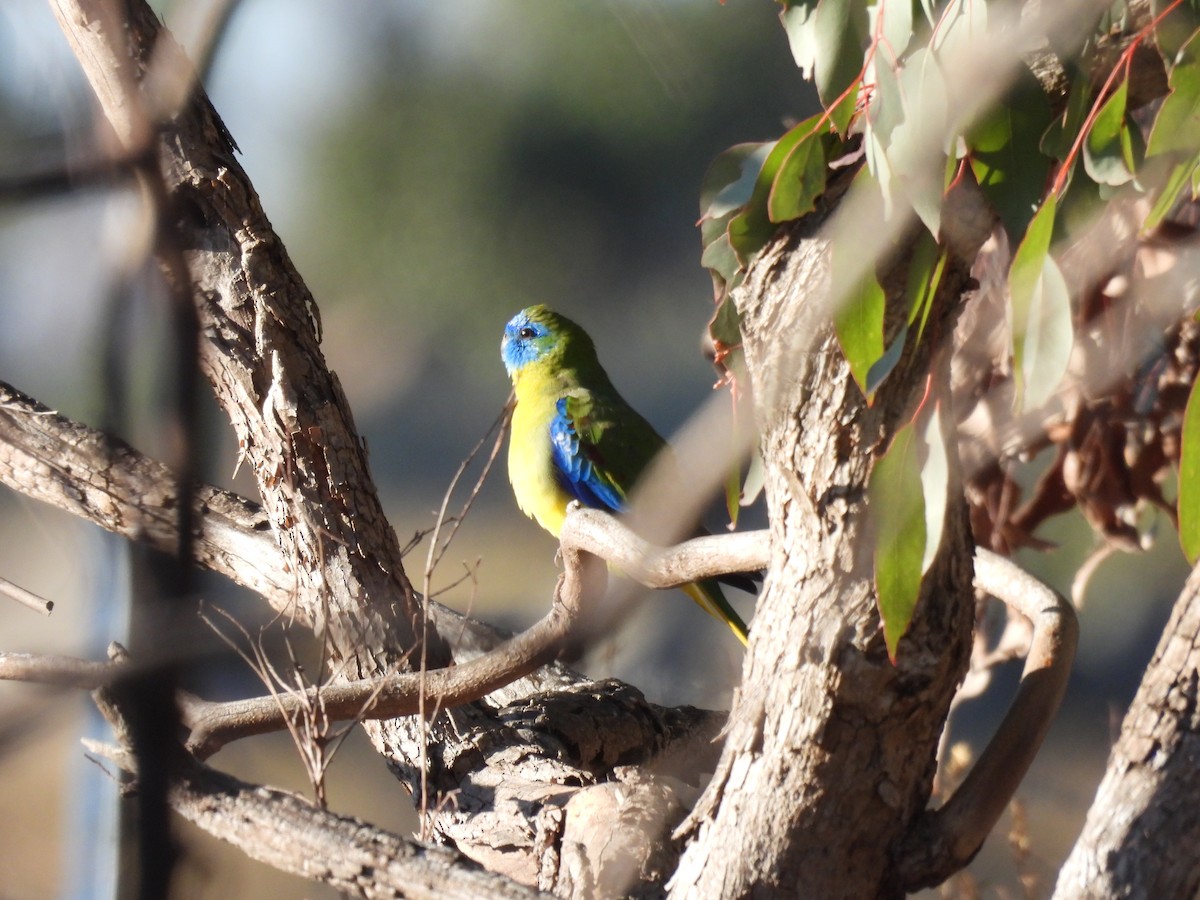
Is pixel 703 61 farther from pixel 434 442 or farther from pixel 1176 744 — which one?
pixel 1176 744

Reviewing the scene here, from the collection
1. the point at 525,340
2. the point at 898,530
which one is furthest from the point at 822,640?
the point at 525,340

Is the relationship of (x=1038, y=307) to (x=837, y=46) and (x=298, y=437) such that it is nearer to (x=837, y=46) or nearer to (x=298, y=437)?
(x=837, y=46)

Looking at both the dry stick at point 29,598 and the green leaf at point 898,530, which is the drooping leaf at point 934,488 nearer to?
the green leaf at point 898,530

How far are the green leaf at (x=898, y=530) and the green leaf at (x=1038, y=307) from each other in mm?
93

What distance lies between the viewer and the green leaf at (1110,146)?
0.84 meters

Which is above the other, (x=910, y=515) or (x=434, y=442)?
(x=434, y=442)

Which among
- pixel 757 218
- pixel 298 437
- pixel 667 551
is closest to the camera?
pixel 757 218

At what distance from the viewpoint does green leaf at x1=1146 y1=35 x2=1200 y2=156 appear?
810 mm

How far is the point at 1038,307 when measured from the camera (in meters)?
0.83

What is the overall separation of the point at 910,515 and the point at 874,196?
Answer: 0.24 m

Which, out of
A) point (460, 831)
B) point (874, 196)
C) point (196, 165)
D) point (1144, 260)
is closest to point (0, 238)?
point (196, 165)

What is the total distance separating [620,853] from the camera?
1141 millimetres

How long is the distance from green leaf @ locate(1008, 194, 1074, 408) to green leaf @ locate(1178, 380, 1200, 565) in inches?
4.8

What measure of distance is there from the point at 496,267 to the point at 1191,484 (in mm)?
2883
